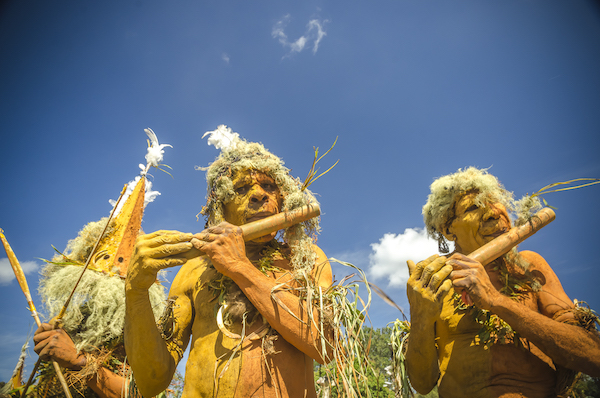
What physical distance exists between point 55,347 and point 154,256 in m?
1.39

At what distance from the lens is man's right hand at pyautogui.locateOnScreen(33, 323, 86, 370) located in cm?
267

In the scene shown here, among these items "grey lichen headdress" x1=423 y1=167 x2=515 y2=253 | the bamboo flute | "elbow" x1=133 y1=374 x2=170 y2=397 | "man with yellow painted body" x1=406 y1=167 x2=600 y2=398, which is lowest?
"elbow" x1=133 y1=374 x2=170 y2=397

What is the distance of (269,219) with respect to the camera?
2625 mm

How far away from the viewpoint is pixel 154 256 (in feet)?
7.37

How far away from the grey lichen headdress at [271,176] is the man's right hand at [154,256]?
0.66 metres

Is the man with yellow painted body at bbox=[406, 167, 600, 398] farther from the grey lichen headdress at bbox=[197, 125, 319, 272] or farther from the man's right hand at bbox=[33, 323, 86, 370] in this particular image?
the man's right hand at bbox=[33, 323, 86, 370]

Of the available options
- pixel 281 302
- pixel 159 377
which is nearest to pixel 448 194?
pixel 281 302

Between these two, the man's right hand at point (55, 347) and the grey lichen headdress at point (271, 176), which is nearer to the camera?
the man's right hand at point (55, 347)

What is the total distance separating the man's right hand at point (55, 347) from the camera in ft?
8.77

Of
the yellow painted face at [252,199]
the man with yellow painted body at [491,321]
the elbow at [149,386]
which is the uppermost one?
the yellow painted face at [252,199]

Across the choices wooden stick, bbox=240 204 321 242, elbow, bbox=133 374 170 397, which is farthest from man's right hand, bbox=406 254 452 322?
elbow, bbox=133 374 170 397

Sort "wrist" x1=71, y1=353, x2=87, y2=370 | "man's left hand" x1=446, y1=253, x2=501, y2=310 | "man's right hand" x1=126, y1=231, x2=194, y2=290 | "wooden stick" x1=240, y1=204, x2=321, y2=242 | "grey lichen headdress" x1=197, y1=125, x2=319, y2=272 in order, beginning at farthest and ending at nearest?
"wrist" x1=71, y1=353, x2=87, y2=370
"grey lichen headdress" x1=197, y1=125, x2=319, y2=272
"wooden stick" x1=240, y1=204, x2=321, y2=242
"man's left hand" x1=446, y1=253, x2=501, y2=310
"man's right hand" x1=126, y1=231, x2=194, y2=290

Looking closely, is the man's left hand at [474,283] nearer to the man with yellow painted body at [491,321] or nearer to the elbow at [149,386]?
the man with yellow painted body at [491,321]

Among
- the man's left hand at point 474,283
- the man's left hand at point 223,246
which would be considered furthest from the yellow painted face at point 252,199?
the man's left hand at point 474,283
